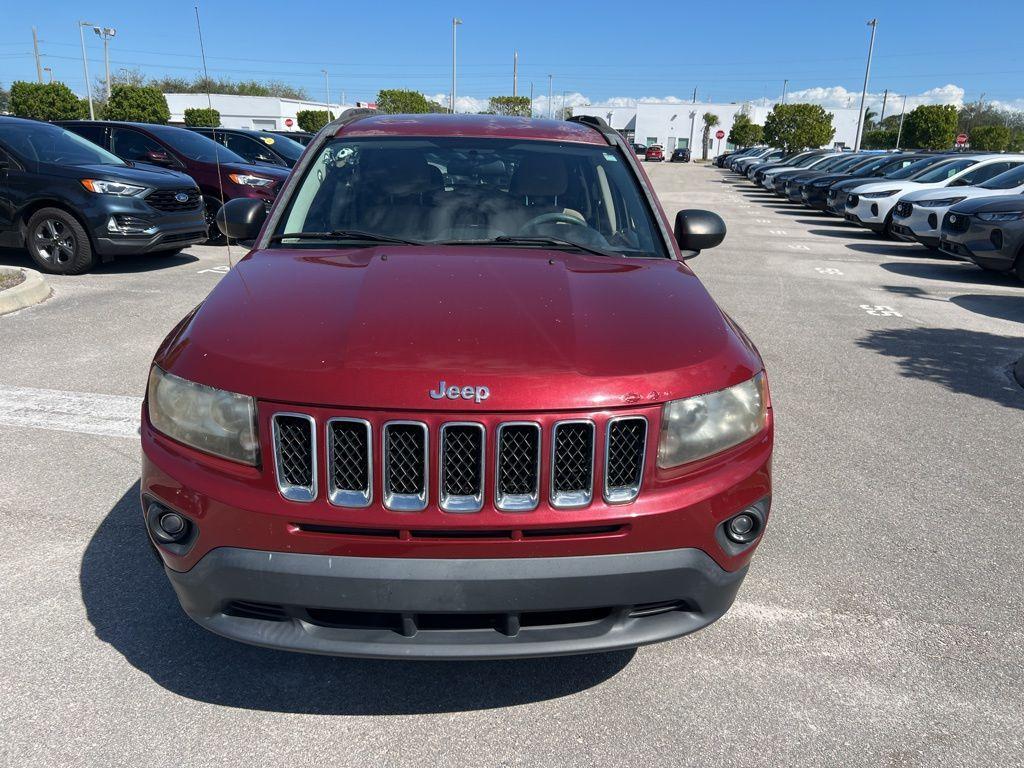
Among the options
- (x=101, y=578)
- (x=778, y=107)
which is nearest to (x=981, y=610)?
(x=101, y=578)

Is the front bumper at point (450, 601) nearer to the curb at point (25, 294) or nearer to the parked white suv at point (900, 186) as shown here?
the curb at point (25, 294)

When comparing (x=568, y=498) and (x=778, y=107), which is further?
(x=778, y=107)

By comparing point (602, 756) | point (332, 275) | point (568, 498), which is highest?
point (332, 275)

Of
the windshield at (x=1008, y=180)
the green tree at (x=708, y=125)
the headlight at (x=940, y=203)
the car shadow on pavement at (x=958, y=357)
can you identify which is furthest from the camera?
the green tree at (x=708, y=125)

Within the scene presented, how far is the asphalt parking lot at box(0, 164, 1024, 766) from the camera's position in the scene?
242 cm

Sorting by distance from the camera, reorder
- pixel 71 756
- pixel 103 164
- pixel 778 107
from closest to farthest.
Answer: pixel 71 756 → pixel 103 164 → pixel 778 107

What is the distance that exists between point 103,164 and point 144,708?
8894 millimetres

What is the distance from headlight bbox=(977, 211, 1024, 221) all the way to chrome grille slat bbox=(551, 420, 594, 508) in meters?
10.8

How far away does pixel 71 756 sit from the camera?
2318mm

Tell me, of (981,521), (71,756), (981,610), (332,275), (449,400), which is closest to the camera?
(449,400)

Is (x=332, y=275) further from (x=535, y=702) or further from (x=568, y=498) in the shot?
(x=535, y=702)

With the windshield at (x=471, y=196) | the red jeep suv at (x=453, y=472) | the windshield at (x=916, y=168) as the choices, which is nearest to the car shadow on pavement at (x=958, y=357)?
the windshield at (x=471, y=196)

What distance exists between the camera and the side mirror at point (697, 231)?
396 centimetres

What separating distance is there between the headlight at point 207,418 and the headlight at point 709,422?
3.76ft
